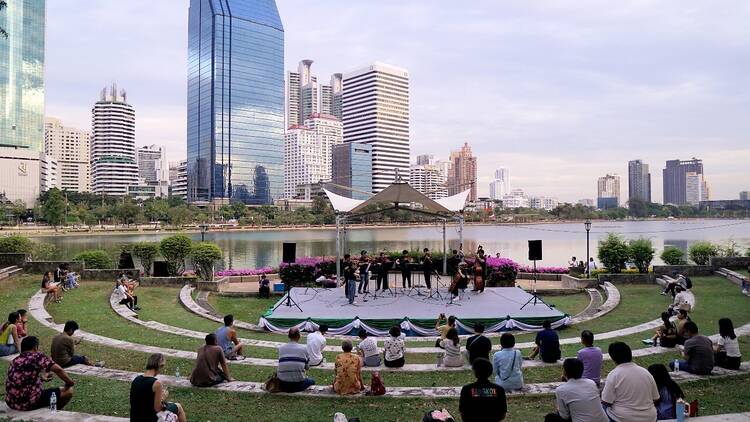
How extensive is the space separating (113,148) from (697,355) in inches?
6976

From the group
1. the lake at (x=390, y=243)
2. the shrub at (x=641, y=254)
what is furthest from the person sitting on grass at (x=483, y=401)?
the lake at (x=390, y=243)

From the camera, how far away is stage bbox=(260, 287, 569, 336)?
13.3 meters

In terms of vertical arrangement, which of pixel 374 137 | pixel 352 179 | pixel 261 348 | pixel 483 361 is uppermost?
pixel 374 137

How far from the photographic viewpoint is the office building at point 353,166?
151 metres

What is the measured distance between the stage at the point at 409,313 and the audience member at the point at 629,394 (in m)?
7.76

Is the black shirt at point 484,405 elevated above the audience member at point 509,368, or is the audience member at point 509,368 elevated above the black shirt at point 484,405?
the black shirt at point 484,405

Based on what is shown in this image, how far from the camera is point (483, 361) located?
461 centimetres

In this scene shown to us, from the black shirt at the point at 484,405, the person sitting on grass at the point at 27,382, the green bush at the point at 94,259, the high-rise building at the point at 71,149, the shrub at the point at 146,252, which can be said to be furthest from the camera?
the high-rise building at the point at 71,149

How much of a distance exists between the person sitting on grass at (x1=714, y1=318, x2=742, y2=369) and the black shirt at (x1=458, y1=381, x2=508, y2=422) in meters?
5.32

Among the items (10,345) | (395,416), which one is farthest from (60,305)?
(395,416)

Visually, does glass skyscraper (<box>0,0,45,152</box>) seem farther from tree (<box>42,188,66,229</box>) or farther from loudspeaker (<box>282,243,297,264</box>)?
loudspeaker (<box>282,243,297,264</box>)

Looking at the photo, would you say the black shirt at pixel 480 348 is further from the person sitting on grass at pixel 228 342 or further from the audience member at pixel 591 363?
the person sitting on grass at pixel 228 342

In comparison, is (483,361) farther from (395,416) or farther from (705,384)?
(705,384)

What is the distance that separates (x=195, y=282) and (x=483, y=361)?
18.5 m
